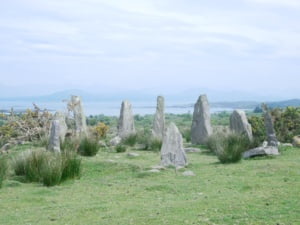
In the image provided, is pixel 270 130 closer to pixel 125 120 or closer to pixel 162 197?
pixel 125 120

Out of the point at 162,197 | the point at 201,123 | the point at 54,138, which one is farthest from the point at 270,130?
the point at 162,197

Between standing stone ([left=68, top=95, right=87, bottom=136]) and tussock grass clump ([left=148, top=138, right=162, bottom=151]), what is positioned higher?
standing stone ([left=68, top=95, right=87, bottom=136])

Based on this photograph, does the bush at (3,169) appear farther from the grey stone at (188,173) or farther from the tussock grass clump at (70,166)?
the grey stone at (188,173)

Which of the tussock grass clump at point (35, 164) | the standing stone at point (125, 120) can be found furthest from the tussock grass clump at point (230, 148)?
the standing stone at point (125, 120)

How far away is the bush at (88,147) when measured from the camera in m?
19.6

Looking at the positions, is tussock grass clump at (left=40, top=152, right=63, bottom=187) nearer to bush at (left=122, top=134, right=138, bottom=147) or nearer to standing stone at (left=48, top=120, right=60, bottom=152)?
standing stone at (left=48, top=120, right=60, bottom=152)

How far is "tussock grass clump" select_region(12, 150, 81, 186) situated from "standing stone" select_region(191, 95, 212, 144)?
43.3ft

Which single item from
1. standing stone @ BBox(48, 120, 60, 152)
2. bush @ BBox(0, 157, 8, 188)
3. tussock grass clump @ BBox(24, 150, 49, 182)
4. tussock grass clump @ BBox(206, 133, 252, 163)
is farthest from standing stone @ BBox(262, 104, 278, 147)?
bush @ BBox(0, 157, 8, 188)

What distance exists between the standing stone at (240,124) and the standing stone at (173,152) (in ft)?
21.6

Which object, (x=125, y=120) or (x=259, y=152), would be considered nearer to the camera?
(x=259, y=152)

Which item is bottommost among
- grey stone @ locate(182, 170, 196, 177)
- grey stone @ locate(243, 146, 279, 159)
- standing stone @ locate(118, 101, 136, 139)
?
grey stone @ locate(182, 170, 196, 177)

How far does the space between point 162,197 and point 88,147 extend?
9063 mm

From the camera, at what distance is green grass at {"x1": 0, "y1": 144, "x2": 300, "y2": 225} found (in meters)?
8.50

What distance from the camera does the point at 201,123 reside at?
26.6 m
